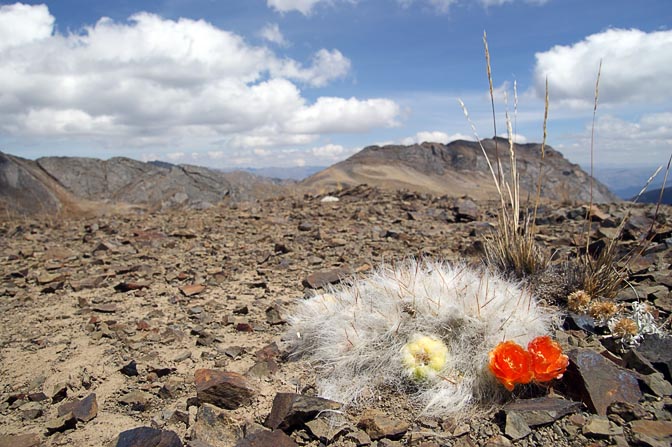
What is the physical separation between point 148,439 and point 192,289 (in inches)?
85.0

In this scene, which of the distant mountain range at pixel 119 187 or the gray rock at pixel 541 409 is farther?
the distant mountain range at pixel 119 187

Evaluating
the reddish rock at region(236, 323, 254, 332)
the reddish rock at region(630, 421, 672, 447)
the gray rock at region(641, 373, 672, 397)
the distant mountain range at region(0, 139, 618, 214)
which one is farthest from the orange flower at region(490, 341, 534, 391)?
the distant mountain range at region(0, 139, 618, 214)

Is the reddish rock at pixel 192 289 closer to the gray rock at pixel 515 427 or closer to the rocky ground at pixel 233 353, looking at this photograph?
the rocky ground at pixel 233 353

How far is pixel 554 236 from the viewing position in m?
4.83

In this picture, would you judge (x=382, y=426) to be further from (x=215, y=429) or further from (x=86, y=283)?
(x=86, y=283)

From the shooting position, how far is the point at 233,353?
267 cm

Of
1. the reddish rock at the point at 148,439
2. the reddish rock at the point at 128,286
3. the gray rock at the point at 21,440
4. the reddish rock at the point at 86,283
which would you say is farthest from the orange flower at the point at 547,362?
the reddish rock at the point at 86,283

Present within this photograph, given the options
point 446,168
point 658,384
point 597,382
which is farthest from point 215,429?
point 446,168

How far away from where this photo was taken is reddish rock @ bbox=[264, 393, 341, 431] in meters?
1.91

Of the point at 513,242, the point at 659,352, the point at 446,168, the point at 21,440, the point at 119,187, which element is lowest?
the point at 21,440

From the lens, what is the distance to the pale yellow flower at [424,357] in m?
2.10

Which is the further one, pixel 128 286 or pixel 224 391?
pixel 128 286

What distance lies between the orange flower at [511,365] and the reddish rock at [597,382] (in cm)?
21

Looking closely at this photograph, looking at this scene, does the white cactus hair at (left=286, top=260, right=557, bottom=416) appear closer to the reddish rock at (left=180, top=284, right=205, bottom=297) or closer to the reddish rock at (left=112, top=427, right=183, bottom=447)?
the reddish rock at (left=112, top=427, right=183, bottom=447)
